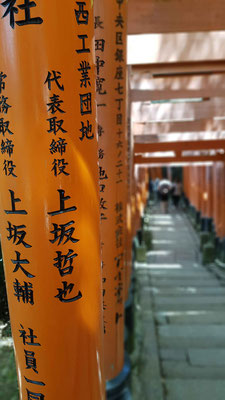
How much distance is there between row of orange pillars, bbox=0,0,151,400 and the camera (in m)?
1.63

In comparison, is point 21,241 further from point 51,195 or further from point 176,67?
point 176,67

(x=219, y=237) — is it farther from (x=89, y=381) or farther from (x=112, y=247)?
(x=89, y=381)

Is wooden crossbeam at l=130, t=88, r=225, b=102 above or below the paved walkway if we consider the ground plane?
above

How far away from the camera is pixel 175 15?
3.28m

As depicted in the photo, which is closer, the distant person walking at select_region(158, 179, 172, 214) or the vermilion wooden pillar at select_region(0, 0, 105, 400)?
the vermilion wooden pillar at select_region(0, 0, 105, 400)

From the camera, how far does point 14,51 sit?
1621 millimetres

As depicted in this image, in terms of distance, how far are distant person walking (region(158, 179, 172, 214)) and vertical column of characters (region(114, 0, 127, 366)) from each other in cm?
1850

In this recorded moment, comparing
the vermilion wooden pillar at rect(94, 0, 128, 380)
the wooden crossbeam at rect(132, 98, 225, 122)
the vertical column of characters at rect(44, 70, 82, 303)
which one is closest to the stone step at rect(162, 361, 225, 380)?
the vermilion wooden pillar at rect(94, 0, 128, 380)

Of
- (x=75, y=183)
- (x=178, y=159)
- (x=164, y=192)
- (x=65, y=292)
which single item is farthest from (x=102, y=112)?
(x=164, y=192)

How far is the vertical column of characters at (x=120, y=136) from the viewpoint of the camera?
2671 millimetres

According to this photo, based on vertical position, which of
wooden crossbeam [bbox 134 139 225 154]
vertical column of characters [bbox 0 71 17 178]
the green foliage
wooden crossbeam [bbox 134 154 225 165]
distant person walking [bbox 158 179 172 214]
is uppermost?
vertical column of characters [bbox 0 71 17 178]

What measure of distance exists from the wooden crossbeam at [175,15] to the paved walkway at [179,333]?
13.7 feet

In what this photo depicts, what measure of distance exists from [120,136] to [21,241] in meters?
1.49

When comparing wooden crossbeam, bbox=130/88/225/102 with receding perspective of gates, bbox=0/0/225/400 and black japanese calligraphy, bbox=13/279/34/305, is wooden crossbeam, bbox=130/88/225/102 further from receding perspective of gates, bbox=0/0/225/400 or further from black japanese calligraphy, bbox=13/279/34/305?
black japanese calligraphy, bbox=13/279/34/305
